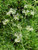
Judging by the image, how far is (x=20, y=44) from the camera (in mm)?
2164

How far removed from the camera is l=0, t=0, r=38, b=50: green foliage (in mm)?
2164

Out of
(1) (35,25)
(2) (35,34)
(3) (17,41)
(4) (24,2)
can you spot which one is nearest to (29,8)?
(4) (24,2)

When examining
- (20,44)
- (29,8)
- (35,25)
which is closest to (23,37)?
(20,44)

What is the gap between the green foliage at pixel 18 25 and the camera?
2164 mm

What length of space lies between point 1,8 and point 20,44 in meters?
0.67

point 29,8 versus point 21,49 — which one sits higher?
point 29,8

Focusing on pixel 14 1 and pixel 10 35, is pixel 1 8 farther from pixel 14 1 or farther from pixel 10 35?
pixel 10 35

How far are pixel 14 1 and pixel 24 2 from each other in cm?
17

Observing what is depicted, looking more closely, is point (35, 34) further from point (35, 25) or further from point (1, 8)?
point (1, 8)

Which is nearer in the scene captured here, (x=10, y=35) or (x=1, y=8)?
(x=10, y=35)

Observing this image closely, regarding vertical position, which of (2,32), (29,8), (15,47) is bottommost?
(15,47)

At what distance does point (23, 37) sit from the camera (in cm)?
218

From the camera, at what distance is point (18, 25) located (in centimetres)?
226

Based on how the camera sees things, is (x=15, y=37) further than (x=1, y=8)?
No
